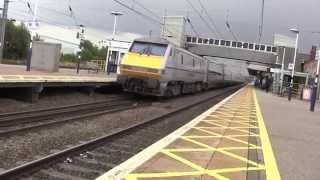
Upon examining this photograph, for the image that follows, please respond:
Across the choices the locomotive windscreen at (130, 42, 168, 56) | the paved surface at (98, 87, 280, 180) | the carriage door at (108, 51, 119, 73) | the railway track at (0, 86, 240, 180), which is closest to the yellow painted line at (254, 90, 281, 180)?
the paved surface at (98, 87, 280, 180)

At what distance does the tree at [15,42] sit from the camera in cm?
8750

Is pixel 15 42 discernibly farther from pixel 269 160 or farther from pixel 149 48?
pixel 269 160

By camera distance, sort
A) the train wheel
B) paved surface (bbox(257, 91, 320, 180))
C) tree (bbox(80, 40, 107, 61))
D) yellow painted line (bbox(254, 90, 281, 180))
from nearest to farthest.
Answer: yellow painted line (bbox(254, 90, 281, 180)) < paved surface (bbox(257, 91, 320, 180)) < the train wheel < tree (bbox(80, 40, 107, 61))

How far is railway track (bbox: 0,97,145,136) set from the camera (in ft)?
48.5

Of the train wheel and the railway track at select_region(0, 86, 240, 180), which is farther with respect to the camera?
the train wheel

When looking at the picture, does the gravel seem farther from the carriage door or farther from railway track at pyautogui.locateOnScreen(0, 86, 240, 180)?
the carriage door

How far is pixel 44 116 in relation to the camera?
58.0 ft

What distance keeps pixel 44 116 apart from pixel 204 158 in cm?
789

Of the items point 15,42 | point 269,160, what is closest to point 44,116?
point 269,160

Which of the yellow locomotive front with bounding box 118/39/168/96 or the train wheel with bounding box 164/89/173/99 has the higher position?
the yellow locomotive front with bounding box 118/39/168/96

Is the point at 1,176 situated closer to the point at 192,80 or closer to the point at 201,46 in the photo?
the point at 192,80

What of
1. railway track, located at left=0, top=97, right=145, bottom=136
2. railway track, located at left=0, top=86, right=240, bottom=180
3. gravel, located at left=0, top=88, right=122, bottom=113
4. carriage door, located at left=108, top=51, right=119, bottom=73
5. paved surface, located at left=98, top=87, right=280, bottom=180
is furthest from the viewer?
carriage door, located at left=108, top=51, right=119, bottom=73

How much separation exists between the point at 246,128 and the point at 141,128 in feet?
9.97

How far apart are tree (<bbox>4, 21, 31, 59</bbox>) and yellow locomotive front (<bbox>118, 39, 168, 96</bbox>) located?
59.4 metres
